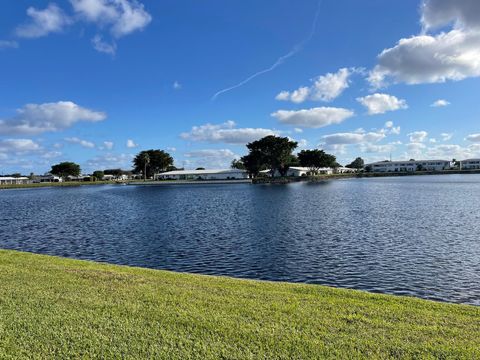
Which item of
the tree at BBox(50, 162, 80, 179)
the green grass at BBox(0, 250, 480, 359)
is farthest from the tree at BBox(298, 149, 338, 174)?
the green grass at BBox(0, 250, 480, 359)

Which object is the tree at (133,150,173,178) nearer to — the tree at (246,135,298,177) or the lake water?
the tree at (246,135,298,177)

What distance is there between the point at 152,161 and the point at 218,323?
189820mm

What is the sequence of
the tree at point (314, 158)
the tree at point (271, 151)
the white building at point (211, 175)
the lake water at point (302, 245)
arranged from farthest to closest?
the white building at point (211, 175) < the tree at point (314, 158) < the tree at point (271, 151) < the lake water at point (302, 245)

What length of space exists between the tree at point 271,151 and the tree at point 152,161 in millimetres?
64151

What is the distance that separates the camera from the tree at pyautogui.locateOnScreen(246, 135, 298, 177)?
13550cm

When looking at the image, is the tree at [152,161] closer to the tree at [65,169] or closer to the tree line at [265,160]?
the tree line at [265,160]

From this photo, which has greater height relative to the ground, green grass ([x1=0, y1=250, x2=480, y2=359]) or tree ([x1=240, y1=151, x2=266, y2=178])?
tree ([x1=240, y1=151, x2=266, y2=178])

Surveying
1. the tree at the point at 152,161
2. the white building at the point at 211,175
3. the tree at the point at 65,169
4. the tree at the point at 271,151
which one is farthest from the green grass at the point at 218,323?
the tree at the point at 65,169

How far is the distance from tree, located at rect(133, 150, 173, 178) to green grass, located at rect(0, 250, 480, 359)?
179 metres

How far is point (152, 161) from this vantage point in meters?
191

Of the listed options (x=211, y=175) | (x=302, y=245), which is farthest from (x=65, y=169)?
(x=302, y=245)

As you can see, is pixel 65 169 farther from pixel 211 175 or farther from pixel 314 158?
pixel 314 158

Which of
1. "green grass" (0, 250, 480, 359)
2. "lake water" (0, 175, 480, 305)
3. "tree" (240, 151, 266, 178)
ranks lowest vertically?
"lake water" (0, 175, 480, 305)

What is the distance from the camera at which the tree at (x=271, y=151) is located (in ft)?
445
